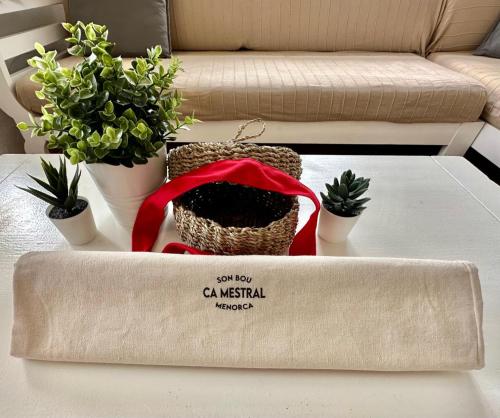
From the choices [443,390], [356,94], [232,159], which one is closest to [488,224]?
[443,390]

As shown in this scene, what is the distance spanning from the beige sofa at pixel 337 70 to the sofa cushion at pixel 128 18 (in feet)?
0.49

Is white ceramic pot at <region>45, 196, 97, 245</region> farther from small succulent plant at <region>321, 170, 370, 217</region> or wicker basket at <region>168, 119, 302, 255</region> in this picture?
small succulent plant at <region>321, 170, 370, 217</region>

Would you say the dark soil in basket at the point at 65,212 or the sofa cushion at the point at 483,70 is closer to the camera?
the dark soil in basket at the point at 65,212

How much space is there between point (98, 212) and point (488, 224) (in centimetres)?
68

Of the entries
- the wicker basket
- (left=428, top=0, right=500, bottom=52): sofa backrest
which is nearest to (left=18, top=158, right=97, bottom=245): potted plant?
the wicker basket

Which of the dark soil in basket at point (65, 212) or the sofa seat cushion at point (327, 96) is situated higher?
the dark soil in basket at point (65, 212)

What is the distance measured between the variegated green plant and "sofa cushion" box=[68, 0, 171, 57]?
1.00m

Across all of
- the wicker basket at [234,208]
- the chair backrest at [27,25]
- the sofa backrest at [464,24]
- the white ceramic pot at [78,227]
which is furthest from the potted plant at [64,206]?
the sofa backrest at [464,24]

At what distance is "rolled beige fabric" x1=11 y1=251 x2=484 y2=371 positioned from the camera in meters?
0.35

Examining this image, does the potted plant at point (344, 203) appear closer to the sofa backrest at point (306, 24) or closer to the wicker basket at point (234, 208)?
the wicker basket at point (234, 208)

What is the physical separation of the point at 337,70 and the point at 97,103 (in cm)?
107

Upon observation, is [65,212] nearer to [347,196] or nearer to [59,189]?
[59,189]

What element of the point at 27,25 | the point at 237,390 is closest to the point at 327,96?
the point at 237,390

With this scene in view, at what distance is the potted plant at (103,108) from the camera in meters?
0.38
